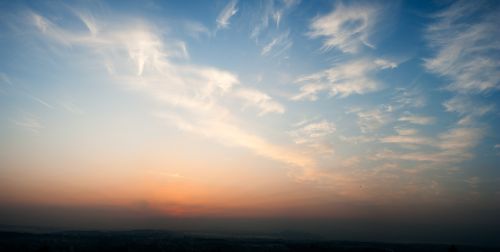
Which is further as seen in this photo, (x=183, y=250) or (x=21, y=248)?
(x=183, y=250)

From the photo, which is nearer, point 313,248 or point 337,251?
point 337,251

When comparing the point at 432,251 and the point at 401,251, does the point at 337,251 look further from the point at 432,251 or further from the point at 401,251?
the point at 432,251

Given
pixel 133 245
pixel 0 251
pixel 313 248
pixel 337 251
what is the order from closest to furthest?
pixel 0 251 < pixel 133 245 < pixel 337 251 < pixel 313 248

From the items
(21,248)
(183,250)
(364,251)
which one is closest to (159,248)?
(183,250)

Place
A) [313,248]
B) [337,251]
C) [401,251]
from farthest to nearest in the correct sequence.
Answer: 1. [401,251]
2. [313,248]
3. [337,251]

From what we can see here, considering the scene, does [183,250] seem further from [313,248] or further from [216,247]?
[313,248]

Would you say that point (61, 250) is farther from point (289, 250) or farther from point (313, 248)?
point (313, 248)

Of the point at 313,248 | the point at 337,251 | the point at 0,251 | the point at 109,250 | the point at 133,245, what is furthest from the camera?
the point at 313,248

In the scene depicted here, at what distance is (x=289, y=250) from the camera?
161250mm

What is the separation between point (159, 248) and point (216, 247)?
94.8ft

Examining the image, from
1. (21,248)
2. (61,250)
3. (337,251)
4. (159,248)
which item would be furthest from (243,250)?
(21,248)

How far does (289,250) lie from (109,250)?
299ft

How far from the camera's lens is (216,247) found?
149750 mm

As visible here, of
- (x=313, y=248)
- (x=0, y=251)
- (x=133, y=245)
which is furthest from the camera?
(x=313, y=248)
